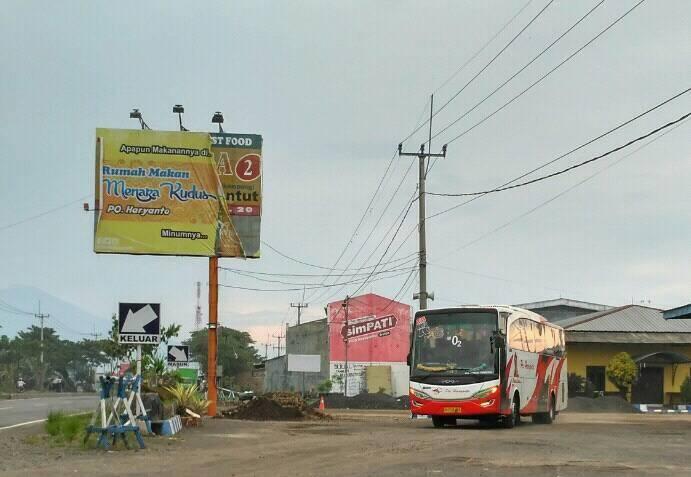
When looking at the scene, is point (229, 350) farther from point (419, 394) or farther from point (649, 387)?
point (419, 394)

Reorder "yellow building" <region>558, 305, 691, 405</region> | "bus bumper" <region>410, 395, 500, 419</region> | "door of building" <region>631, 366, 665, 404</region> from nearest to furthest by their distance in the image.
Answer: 1. "bus bumper" <region>410, 395, 500, 419</region>
2. "yellow building" <region>558, 305, 691, 405</region>
3. "door of building" <region>631, 366, 665, 404</region>

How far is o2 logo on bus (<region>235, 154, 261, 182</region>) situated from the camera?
101 ft

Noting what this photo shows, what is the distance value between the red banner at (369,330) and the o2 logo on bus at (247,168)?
53.0 meters

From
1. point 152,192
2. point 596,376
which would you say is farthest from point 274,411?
point 596,376

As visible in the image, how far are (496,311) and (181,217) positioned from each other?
10082mm

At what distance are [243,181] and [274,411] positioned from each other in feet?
24.4

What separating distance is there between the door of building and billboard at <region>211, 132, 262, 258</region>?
33.5 m

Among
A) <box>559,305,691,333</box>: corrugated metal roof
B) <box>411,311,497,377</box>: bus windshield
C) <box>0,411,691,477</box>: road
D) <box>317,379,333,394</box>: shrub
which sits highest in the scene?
<box>559,305,691,333</box>: corrugated metal roof

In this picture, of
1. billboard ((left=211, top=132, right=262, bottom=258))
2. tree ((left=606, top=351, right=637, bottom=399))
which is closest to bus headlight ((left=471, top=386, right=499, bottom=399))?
billboard ((left=211, top=132, right=262, bottom=258))

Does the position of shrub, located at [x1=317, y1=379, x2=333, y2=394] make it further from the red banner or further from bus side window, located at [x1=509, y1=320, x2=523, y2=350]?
bus side window, located at [x1=509, y1=320, x2=523, y2=350]

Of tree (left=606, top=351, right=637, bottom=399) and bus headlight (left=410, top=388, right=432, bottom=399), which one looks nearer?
bus headlight (left=410, top=388, right=432, bottom=399)

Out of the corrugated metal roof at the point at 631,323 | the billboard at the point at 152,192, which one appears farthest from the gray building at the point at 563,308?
the billboard at the point at 152,192

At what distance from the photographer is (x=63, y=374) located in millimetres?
138250

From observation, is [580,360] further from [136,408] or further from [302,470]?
[302,470]
